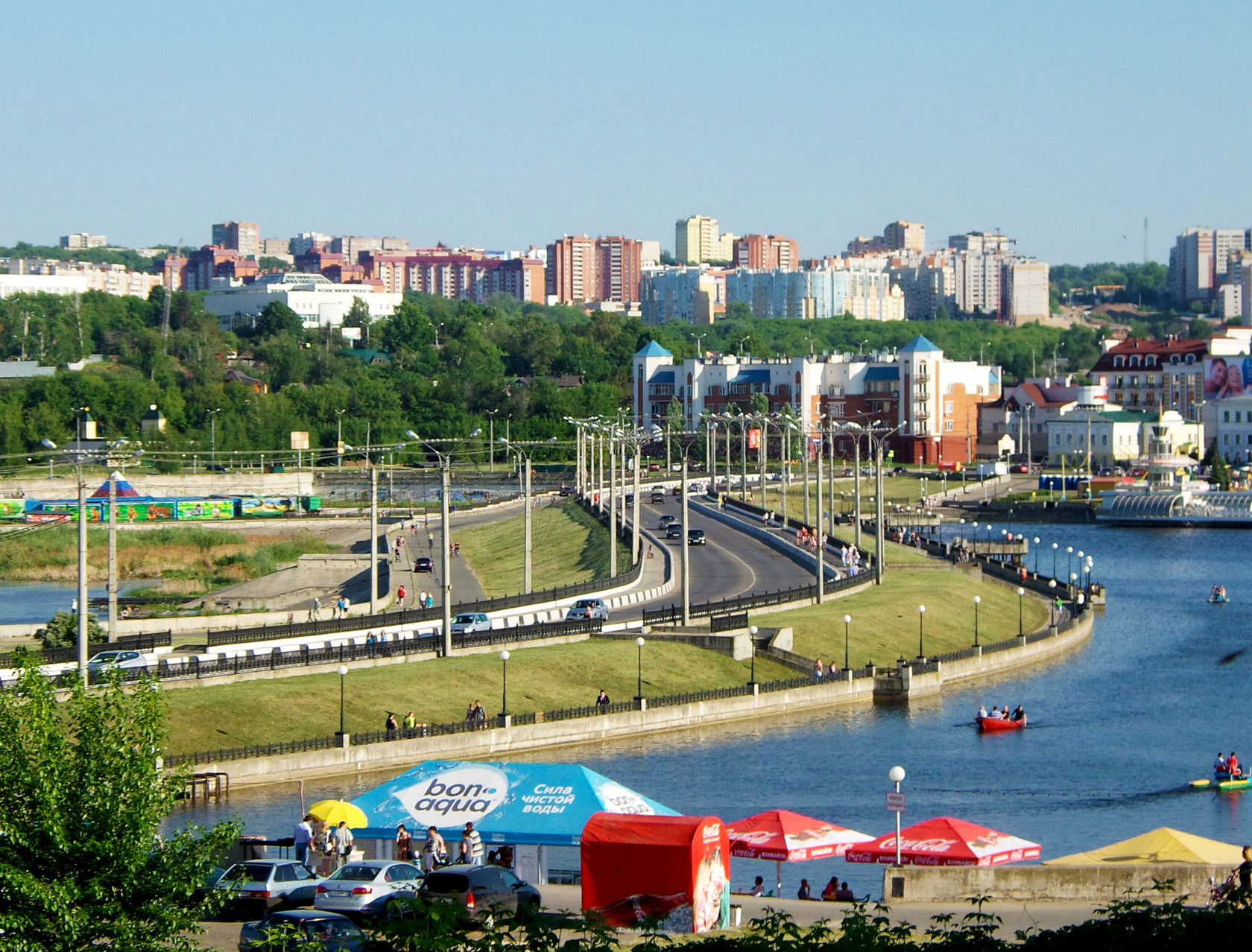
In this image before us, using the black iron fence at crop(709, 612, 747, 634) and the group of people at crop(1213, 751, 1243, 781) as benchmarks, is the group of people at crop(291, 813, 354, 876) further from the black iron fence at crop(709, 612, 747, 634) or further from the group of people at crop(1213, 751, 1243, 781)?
the black iron fence at crop(709, 612, 747, 634)

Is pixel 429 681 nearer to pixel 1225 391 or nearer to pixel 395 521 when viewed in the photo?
pixel 395 521

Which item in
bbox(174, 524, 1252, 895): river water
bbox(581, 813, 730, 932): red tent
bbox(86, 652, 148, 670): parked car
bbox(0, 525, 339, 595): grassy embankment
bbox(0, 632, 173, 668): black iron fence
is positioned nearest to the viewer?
bbox(581, 813, 730, 932): red tent

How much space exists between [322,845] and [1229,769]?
88.7 feet

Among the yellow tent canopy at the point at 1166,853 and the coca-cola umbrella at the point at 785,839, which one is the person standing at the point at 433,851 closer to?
the coca-cola umbrella at the point at 785,839

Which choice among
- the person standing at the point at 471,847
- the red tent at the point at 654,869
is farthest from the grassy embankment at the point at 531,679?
the red tent at the point at 654,869

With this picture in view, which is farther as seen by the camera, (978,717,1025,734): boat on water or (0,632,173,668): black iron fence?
(978,717,1025,734): boat on water

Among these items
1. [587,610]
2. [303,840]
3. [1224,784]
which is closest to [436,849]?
[303,840]

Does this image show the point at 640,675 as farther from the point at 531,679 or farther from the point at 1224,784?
the point at 1224,784

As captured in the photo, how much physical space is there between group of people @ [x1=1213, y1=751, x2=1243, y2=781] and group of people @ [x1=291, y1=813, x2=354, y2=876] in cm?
2601

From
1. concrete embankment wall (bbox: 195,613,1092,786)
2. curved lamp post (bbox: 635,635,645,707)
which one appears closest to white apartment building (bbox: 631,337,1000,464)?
concrete embankment wall (bbox: 195,613,1092,786)

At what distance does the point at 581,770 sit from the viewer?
31.5 m

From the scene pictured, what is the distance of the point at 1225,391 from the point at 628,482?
78957mm

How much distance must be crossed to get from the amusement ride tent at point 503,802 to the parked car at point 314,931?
220 inches

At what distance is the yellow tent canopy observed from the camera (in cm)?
3200
